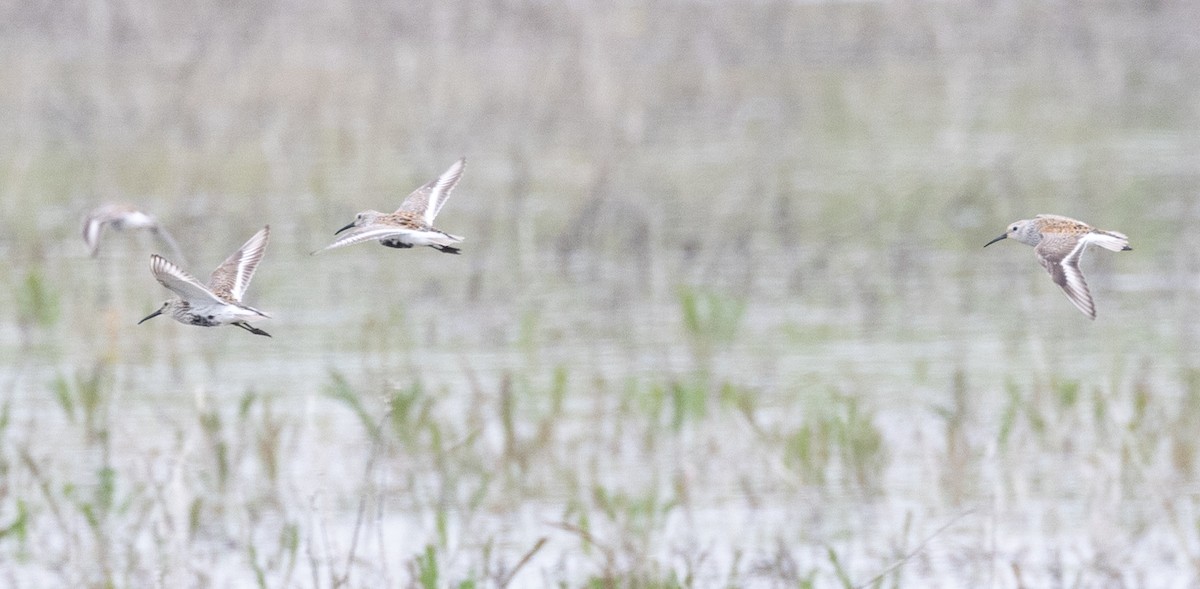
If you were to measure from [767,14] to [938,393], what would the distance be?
16.2 metres

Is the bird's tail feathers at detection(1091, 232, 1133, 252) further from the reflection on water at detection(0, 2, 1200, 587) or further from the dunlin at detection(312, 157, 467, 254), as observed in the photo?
the reflection on water at detection(0, 2, 1200, 587)

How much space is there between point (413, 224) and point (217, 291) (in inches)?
17.6

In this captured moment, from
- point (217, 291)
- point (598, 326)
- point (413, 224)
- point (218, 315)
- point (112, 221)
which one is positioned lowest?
point (218, 315)

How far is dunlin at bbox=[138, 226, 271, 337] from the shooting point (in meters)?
3.75

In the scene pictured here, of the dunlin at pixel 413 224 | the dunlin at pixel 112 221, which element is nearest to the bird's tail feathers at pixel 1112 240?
the dunlin at pixel 413 224

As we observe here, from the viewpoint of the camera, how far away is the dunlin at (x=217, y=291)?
375 centimetres

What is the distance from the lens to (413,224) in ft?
13.9

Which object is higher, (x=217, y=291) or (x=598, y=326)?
(x=598, y=326)

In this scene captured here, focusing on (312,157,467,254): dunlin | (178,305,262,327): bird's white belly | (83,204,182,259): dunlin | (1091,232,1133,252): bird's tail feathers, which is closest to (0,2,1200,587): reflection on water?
(83,204,182,259): dunlin

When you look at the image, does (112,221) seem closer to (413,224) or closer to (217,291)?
(217,291)

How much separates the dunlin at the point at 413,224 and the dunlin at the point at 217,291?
0.18 metres

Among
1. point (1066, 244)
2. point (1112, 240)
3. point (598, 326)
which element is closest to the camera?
point (1112, 240)

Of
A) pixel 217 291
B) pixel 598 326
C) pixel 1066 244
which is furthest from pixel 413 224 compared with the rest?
pixel 598 326

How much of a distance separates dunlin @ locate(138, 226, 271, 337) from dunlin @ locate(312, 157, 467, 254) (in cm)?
18
